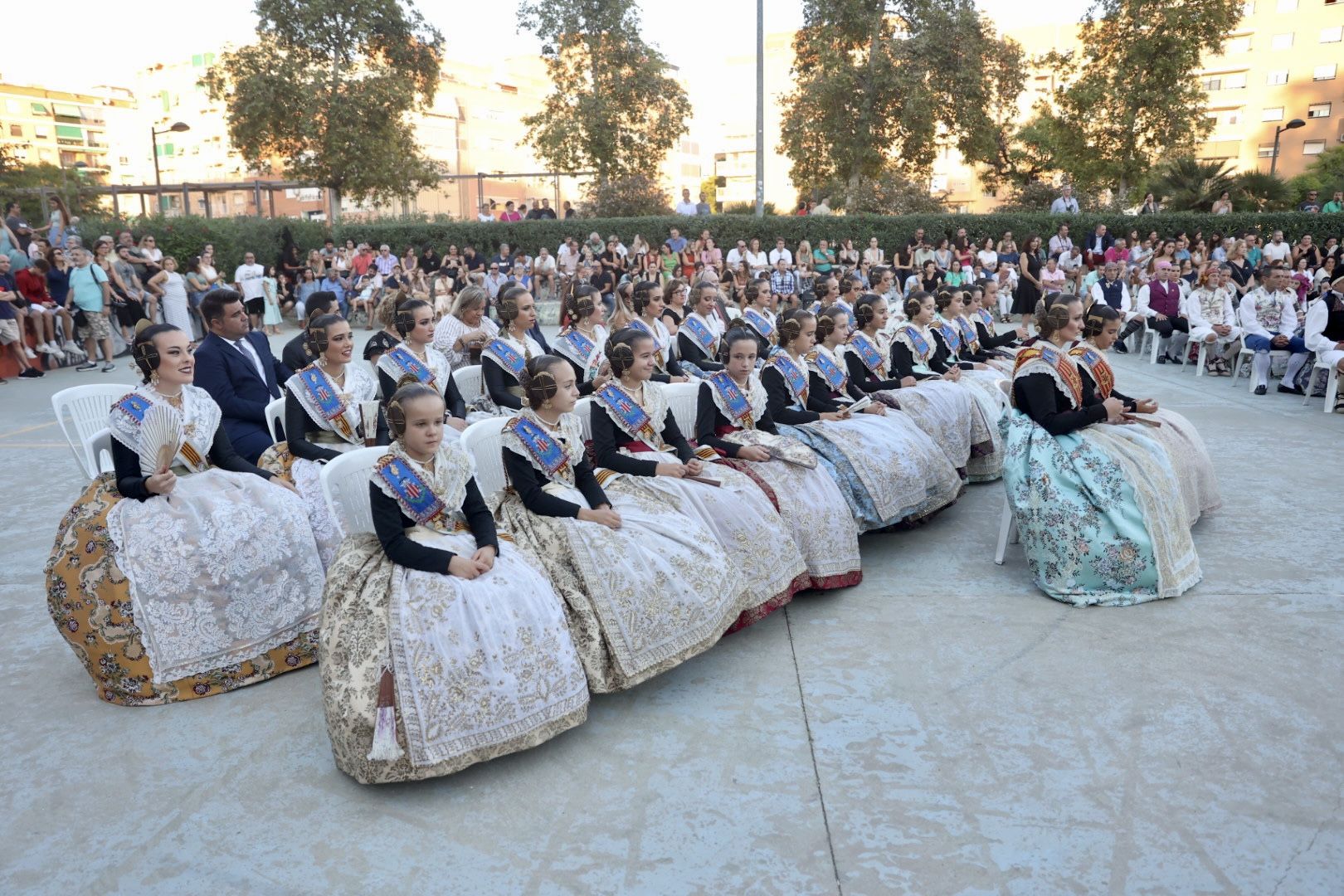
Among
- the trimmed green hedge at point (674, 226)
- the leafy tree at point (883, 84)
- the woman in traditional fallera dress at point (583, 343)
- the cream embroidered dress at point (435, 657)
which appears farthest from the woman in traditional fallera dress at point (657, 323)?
the leafy tree at point (883, 84)

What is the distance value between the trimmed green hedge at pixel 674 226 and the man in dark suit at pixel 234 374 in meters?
16.3

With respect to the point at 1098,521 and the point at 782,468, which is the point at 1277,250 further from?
the point at 782,468

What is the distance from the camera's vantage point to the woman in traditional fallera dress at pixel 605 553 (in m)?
3.37

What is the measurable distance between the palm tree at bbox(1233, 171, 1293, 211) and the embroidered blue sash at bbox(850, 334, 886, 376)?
20.3 m

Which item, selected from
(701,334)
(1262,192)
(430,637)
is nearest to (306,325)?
(430,637)

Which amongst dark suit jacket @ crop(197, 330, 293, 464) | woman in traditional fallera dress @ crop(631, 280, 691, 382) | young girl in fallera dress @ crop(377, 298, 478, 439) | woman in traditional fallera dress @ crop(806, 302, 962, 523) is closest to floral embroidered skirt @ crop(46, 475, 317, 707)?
dark suit jacket @ crop(197, 330, 293, 464)

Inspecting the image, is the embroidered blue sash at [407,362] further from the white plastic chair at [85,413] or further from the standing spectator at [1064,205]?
the standing spectator at [1064,205]

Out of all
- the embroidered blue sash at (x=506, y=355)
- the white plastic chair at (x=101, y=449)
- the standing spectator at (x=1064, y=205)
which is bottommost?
the white plastic chair at (x=101, y=449)

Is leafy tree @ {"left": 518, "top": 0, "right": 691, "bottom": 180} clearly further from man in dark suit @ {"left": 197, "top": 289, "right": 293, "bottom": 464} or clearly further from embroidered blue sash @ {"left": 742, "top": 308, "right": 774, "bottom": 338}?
man in dark suit @ {"left": 197, "top": 289, "right": 293, "bottom": 464}

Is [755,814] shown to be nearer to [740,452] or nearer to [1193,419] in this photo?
[740,452]

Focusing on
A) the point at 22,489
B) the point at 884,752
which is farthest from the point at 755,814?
the point at 22,489

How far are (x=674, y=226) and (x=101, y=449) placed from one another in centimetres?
1822

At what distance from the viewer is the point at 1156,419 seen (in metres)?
5.23

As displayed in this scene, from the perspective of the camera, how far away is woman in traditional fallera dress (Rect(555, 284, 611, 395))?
580 centimetres
